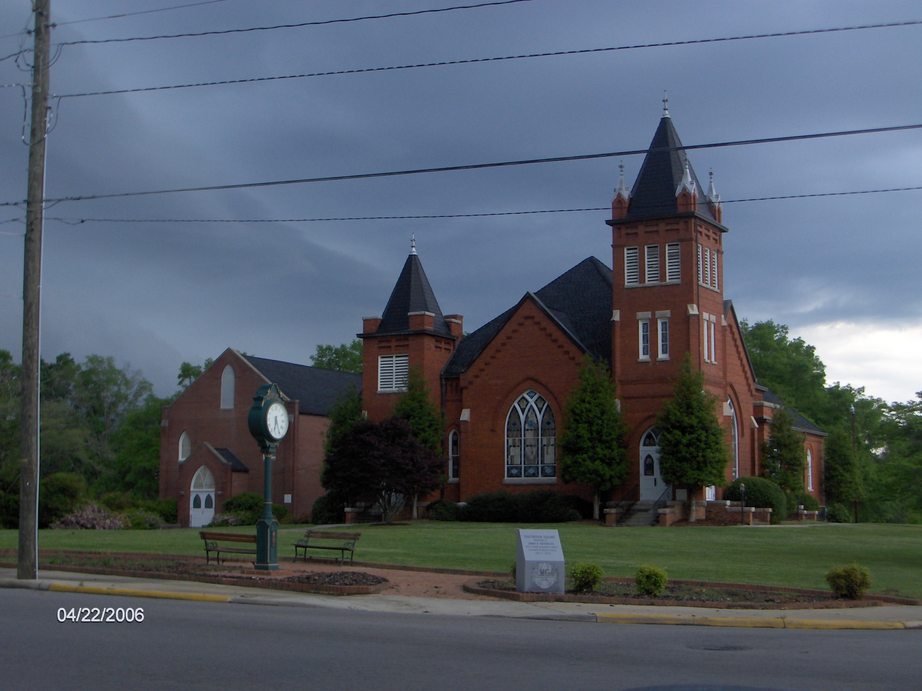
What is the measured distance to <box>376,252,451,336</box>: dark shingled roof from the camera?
54.8 metres

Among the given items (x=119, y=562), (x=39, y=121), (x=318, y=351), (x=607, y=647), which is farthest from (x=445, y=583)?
(x=318, y=351)

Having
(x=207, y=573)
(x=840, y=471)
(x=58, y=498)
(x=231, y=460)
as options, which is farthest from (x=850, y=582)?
(x=231, y=460)

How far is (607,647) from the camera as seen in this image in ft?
44.2

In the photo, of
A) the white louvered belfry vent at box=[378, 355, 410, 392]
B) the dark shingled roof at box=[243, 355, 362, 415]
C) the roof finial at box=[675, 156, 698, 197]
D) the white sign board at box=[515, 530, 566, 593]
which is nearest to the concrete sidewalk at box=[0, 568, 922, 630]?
the white sign board at box=[515, 530, 566, 593]

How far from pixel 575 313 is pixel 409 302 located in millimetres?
8108

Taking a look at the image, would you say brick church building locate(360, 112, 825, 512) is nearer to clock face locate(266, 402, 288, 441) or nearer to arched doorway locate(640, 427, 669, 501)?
arched doorway locate(640, 427, 669, 501)

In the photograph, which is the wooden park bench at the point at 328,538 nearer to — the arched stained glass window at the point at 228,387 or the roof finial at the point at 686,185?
the roof finial at the point at 686,185

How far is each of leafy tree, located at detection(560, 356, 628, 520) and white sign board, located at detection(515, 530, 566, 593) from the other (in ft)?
86.3

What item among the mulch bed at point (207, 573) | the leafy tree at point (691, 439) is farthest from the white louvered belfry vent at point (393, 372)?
the mulch bed at point (207, 573)

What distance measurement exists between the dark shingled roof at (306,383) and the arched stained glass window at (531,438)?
44.5 ft

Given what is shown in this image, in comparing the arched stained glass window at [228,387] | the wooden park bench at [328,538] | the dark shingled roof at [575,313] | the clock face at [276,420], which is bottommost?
the wooden park bench at [328,538]

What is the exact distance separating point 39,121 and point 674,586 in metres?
15.4

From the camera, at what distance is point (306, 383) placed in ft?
222

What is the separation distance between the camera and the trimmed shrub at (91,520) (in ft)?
149
